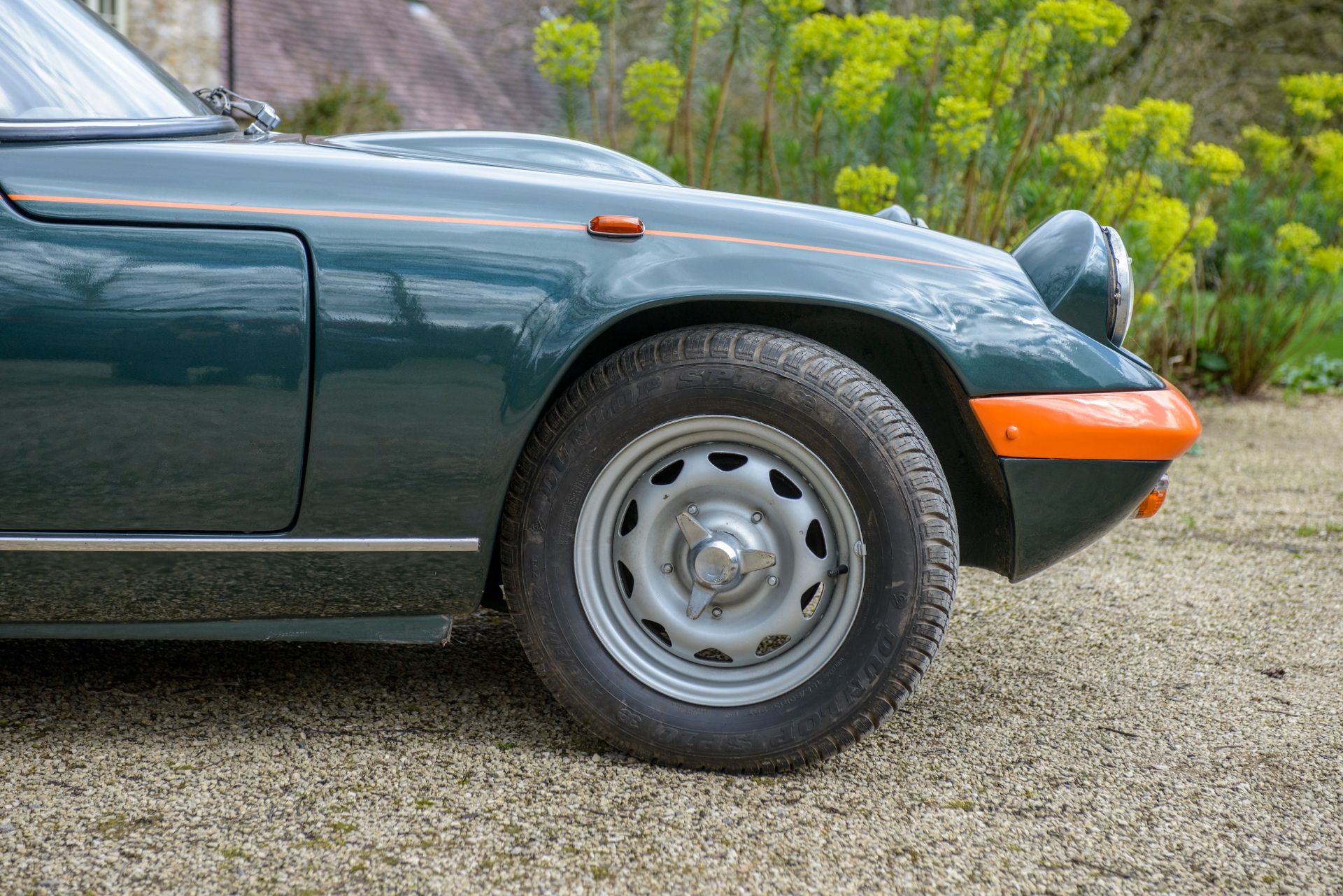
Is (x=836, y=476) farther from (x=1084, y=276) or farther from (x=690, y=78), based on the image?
(x=690, y=78)

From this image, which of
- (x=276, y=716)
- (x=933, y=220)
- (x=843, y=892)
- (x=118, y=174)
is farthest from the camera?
(x=933, y=220)

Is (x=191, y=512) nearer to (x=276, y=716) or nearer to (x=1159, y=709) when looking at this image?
(x=276, y=716)

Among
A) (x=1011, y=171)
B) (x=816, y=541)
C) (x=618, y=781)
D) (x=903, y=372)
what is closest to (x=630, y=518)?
(x=816, y=541)

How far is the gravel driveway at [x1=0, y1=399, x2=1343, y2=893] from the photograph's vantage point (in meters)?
1.75

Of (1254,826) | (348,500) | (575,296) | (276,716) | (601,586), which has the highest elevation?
(575,296)

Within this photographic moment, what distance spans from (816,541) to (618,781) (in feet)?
1.84

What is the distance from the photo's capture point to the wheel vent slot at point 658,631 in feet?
6.91

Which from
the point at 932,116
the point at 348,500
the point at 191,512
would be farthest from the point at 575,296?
the point at 932,116

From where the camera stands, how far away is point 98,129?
2025mm

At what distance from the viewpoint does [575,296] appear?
1.97 meters

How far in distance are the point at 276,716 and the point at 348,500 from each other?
1.92 feet

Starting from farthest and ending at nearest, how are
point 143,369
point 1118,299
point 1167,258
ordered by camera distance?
point 1167,258 < point 1118,299 < point 143,369

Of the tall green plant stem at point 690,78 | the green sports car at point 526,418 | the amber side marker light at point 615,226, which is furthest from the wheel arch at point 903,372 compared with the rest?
the tall green plant stem at point 690,78

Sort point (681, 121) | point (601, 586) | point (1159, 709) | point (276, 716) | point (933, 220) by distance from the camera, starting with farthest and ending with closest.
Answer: point (681, 121), point (933, 220), point (1159, 709), point (276, 716), point (601, 586)
